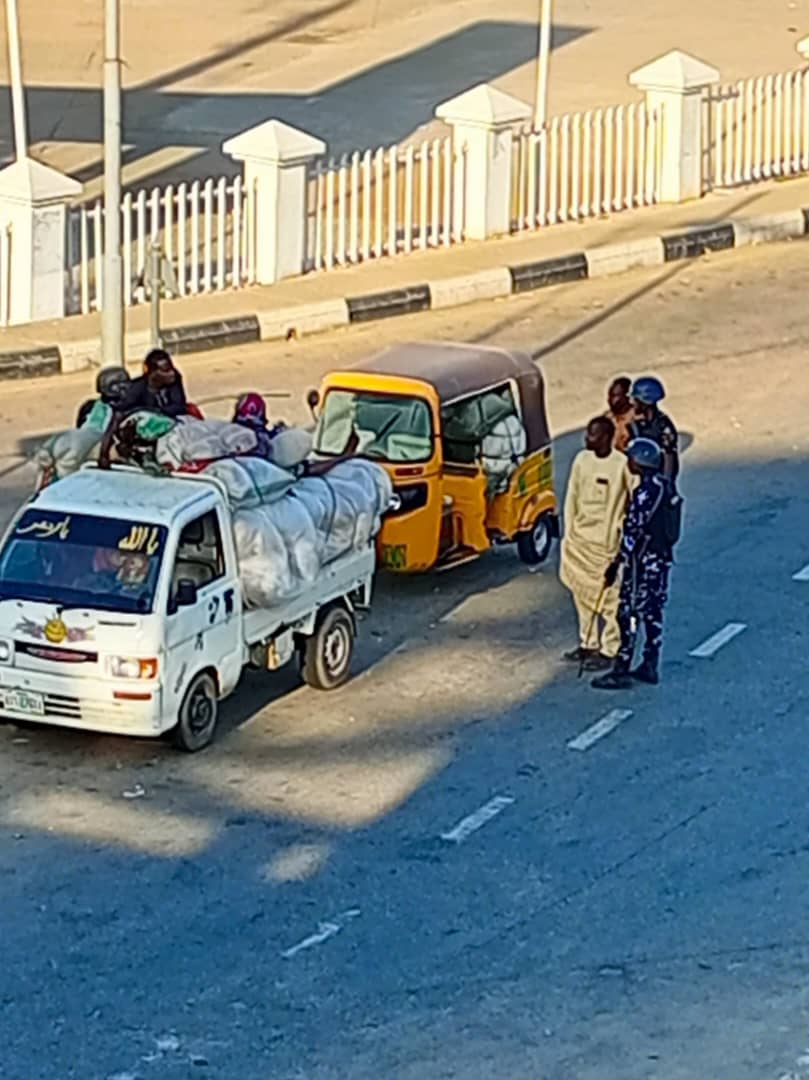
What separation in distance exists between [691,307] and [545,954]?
12.7 m

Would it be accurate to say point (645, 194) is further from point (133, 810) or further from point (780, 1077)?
point (780, 1077)

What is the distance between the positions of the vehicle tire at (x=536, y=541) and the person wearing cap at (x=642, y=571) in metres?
1.87

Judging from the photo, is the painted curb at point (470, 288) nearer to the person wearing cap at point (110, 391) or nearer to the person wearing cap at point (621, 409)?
the person wearing cap at point (110, 391)


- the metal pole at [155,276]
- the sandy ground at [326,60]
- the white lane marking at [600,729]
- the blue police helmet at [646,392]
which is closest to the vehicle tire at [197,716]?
the white lane marking at [600,729]

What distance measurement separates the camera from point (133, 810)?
12.4m

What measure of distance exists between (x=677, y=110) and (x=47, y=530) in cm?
1376

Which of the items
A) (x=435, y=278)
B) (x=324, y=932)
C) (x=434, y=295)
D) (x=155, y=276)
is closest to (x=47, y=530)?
(x=324, y=932)

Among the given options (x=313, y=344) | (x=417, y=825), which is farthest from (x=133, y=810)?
(x=313, y=344)

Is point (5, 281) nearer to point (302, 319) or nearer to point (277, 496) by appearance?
point (302, 319)

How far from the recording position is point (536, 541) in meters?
16.3

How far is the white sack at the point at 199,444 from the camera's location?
46.1 feet

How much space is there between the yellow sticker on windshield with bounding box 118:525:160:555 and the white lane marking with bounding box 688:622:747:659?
3282mm

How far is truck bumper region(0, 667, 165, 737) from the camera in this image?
500 inches

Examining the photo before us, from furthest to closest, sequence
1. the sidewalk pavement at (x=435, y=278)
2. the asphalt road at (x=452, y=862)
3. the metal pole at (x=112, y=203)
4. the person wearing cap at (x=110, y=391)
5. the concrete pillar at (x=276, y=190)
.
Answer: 1. the concrete pillar at (x=276, y=190)
2. the sidewalk pavement at (x=435, y=278)
3. the metal pole at (x=112, y=203)
4. the person wearing cap at (x=110, y=391)
5. the asphalt road at (x=452, y=862)
